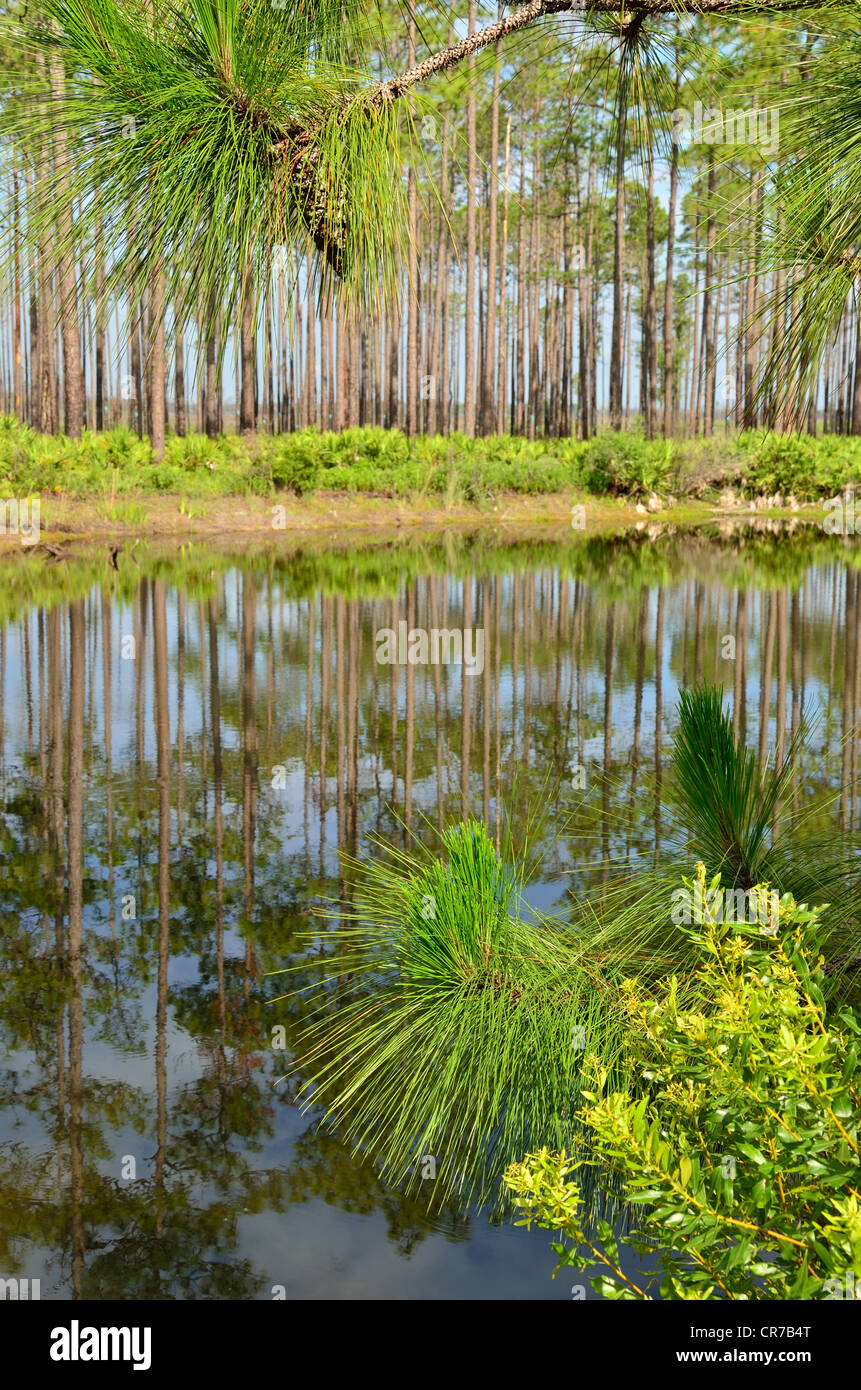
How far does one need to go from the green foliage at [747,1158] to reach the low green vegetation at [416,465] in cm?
2165

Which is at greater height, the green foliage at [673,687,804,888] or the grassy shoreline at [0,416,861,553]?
the grassy shoreline at [0,416,861,553]

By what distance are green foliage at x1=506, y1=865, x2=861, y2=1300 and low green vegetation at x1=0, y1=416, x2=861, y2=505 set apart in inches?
852

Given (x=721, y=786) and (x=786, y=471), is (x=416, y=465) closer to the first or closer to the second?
(x=786, y=471)

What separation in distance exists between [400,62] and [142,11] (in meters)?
0.93

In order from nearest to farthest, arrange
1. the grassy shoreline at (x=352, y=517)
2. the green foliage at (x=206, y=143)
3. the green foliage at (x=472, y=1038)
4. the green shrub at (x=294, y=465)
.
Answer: the green foliage at (x=206, y=143)
the green foliage at (x=472, y=1038)
the grassy shoreline at (x=352, y=517)
the green shrub at (x=294, y=465)

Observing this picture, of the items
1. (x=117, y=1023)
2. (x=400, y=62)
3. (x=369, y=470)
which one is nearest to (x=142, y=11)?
(x=400, y=62)

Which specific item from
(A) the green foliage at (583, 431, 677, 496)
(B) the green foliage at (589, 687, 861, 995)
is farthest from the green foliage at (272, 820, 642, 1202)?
(A) the green foliage at (583, 431, 677, 496)

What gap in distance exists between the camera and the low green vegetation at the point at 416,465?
23359 mm

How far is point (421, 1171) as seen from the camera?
360 centimetres

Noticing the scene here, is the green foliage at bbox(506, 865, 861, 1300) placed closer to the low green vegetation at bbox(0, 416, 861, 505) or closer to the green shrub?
the low green vegetation at bbox(0, 416, 861, 505)

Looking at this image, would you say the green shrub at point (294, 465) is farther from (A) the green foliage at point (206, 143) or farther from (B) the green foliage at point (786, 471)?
(A) the green foliage at point (206, 143)

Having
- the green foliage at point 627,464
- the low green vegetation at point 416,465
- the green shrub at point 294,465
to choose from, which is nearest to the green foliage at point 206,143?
the low green vegetation at point 416,465

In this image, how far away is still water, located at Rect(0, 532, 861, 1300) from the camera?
3.36 metres

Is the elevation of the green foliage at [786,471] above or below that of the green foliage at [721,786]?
above
